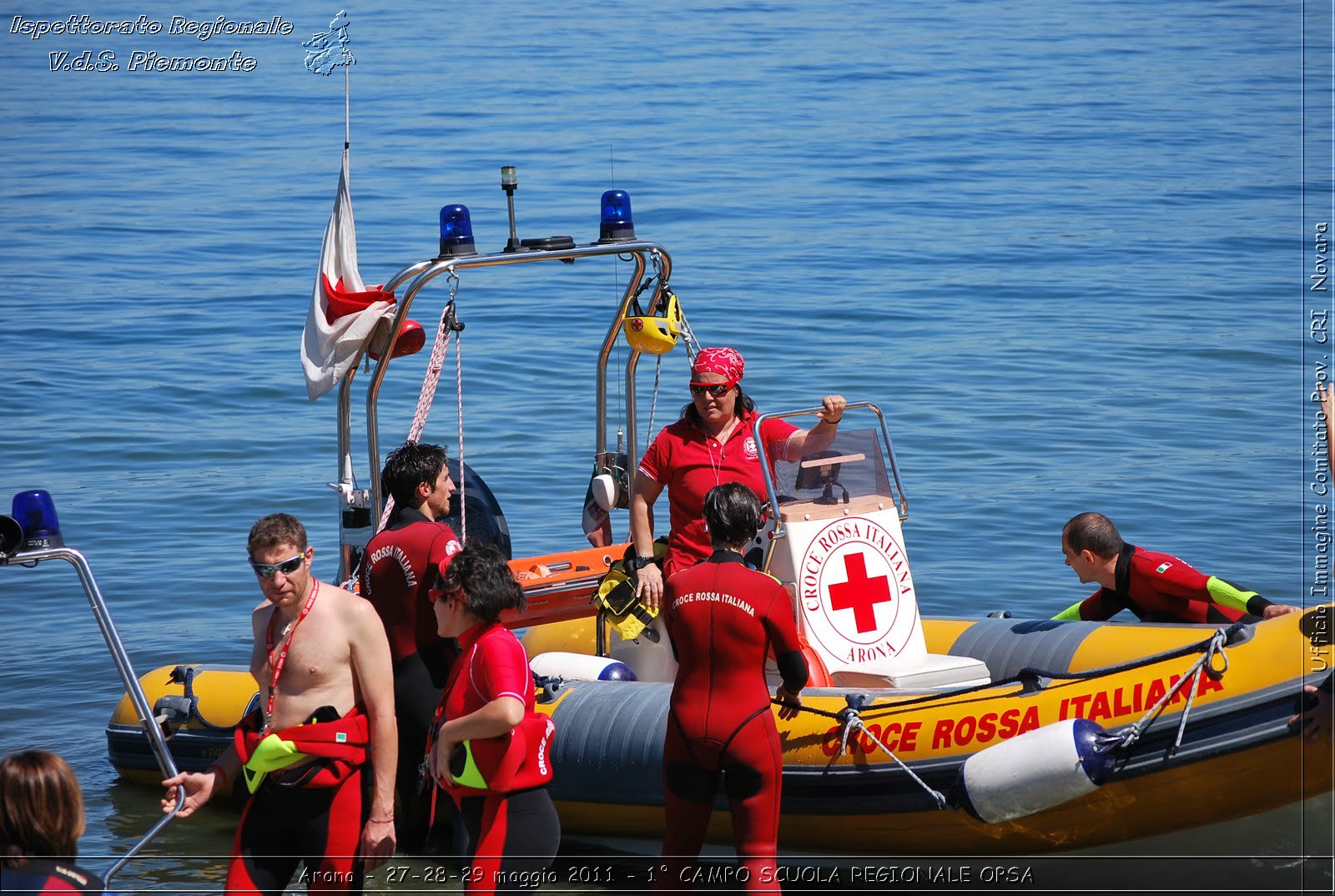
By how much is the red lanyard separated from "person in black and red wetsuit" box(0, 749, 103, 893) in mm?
981

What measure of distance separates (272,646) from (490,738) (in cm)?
61

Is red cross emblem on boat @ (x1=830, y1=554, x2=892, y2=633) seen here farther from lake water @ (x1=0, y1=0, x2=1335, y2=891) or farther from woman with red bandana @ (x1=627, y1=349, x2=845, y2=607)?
lake water @ (x1=0, y1=0, x2=1335, y2=891)

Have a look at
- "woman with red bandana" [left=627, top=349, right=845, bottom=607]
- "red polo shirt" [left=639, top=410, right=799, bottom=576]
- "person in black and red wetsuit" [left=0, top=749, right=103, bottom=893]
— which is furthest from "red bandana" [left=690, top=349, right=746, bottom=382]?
"person in black and red wetsuit" [left=0, top=749, right=103, bottom=893]

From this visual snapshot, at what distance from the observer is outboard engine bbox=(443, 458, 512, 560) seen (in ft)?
19.2

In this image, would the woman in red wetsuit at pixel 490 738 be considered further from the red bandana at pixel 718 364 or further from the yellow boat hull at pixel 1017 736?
the red bandana at pixel 718 364

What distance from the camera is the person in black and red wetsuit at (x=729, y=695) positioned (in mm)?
4086

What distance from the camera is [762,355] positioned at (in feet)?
45.2

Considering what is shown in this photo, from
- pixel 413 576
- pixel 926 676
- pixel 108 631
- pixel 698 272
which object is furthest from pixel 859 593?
pixel 698 272

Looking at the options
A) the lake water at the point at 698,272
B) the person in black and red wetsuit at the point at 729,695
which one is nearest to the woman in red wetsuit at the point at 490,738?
the person in black and red wetsuit at the point at 729,695

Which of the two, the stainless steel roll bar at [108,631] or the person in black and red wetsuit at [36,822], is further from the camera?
the stainless steel roll bar at [108,631]

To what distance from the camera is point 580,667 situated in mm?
5637

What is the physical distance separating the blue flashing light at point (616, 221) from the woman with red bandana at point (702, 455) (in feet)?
2.82

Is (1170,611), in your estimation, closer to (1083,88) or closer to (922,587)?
(922,587)

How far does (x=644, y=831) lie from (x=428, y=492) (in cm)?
133
